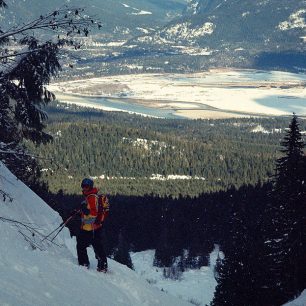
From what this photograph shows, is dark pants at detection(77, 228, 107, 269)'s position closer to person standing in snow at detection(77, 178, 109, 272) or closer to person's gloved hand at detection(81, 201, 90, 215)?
person standing in snow at detection(77, 178, 109, 272)

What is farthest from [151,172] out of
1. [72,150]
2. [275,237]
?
[275,237]

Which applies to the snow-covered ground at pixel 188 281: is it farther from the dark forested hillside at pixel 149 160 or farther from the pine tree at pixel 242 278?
the dark forested hillside at pixel 149 160

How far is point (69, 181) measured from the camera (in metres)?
131

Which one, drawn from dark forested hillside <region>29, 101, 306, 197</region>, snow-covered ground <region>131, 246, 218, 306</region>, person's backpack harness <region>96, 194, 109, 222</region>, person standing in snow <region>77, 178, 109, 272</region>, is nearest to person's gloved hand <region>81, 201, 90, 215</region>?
person standing in snow <region>77, 178, 109, 272</region>

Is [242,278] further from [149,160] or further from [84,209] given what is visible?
[149,160]

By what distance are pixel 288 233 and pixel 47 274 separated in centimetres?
1937

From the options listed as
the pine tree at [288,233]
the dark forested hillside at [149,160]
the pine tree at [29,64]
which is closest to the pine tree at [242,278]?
the pine tree at [288,233]

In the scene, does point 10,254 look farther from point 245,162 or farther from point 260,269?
point 245,162

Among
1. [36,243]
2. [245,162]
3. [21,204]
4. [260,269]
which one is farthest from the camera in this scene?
[245,162]

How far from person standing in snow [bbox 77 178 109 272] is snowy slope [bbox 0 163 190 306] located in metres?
0.38

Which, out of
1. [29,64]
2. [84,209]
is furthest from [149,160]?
[84,209]

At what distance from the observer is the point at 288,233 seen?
30078 mm

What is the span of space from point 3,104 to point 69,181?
117 meters

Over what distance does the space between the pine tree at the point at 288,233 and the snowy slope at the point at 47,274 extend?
11.9 m
